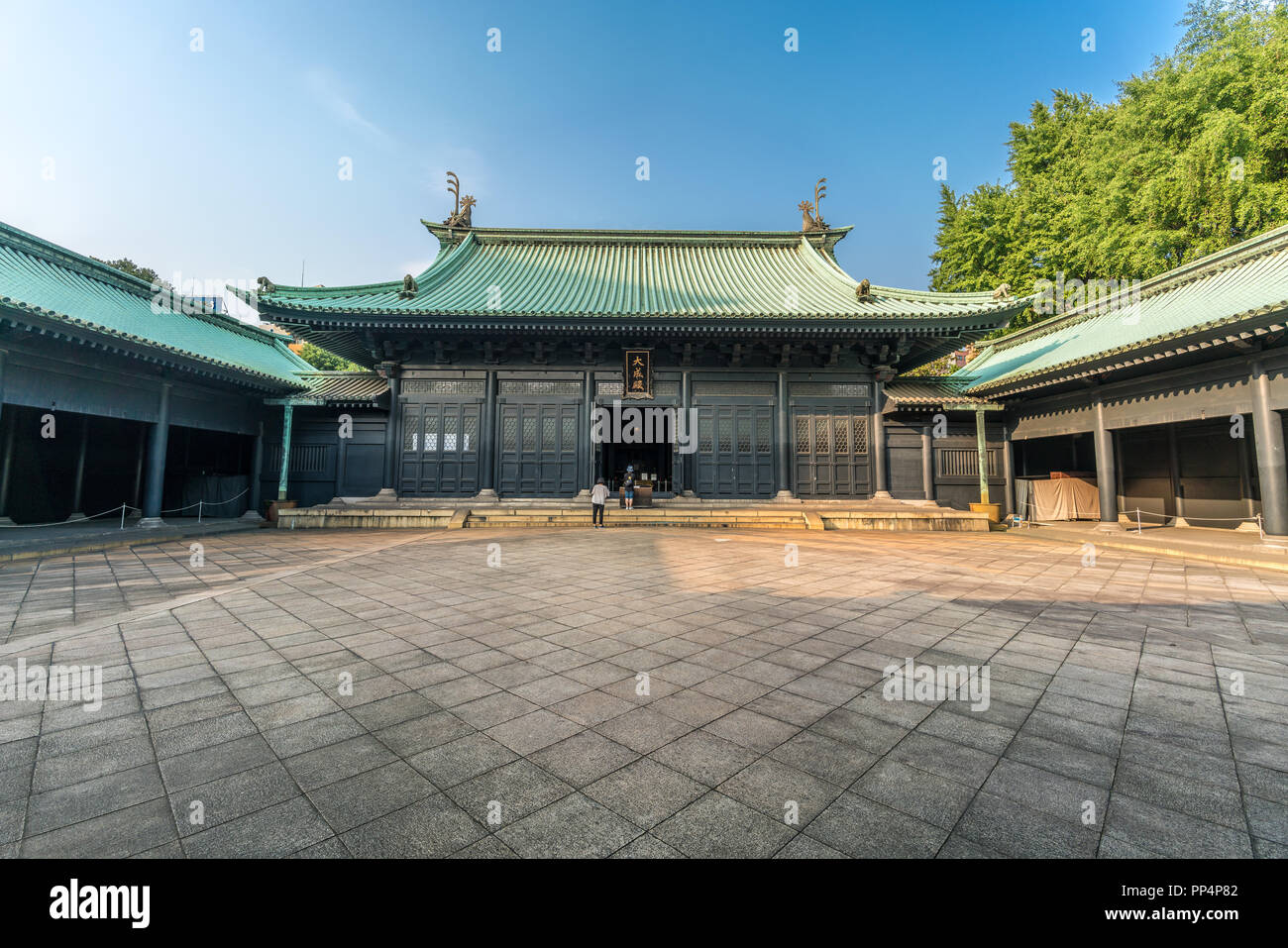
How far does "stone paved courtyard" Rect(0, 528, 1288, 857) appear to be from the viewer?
6.53 ft

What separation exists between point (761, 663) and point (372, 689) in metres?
2.83

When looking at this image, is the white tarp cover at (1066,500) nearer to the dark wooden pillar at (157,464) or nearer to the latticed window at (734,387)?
the latticed window at (734,387)

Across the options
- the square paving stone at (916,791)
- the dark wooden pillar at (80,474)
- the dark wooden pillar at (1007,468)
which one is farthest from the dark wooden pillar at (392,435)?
the dark wooden pillar at (1007,468)

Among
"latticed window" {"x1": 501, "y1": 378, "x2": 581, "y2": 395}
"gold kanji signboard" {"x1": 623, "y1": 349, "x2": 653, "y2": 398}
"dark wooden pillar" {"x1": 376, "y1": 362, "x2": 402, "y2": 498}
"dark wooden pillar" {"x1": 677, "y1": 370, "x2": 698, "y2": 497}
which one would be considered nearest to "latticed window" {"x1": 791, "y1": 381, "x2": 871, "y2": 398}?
"dark wooden pillar" {"x1": 677, "y1": 370, "x2": 698, "y2": 497}

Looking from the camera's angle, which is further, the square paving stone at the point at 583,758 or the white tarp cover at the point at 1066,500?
the white tarp cover at the point at 1066,500

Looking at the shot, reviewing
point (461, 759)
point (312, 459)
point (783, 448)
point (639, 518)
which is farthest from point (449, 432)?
point (461, 759)

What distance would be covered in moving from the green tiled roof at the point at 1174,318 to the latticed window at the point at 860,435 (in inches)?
141

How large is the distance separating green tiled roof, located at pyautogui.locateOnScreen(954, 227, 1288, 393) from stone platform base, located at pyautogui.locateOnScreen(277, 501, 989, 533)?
4662 mm

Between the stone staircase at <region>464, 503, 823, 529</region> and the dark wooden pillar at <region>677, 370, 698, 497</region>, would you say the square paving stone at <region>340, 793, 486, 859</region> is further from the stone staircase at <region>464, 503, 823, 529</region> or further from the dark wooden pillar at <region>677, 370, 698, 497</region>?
the dark wooden pillar at <region>677, 370, 698, 497</region>

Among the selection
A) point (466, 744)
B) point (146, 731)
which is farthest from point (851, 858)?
point (146, 731)

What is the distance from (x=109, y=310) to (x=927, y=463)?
23330 mm

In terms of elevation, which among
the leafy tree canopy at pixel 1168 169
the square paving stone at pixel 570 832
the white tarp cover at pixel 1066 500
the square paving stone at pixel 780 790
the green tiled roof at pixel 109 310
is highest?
the leafy tree canopy at pixel 1168 169

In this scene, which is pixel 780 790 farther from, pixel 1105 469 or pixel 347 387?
pixel 347 387

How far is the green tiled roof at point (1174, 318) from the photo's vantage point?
379 inches
